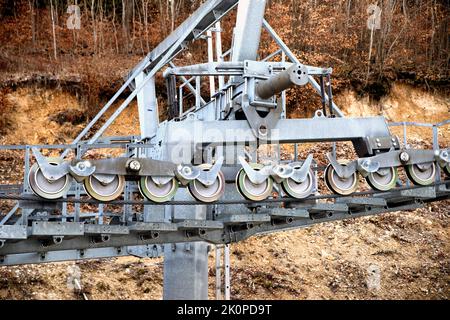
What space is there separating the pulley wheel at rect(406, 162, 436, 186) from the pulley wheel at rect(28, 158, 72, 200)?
6.66 metres

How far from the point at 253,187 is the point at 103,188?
2581 millimetres

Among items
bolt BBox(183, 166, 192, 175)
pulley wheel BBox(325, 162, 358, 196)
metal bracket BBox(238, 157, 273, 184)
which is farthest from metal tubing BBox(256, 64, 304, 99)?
bolt BBox(183, 166, 192, 175)

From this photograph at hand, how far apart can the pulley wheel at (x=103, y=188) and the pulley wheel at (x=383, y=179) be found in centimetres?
476

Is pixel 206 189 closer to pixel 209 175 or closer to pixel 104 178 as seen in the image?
pixel 209 175

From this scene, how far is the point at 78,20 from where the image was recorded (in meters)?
30.2

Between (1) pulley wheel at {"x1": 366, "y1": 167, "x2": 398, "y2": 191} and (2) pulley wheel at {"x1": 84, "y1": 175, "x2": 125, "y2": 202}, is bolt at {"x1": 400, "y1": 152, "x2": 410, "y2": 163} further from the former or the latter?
(2) pulley wheel at {"x1": 84, "y1": 175, "x2": 125, "y2": 202}

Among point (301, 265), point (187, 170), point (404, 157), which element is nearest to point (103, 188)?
point (187, 170)

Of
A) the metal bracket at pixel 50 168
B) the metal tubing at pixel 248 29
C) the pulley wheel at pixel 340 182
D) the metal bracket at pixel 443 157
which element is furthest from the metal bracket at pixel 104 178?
the metal bracket at pixel 443 157

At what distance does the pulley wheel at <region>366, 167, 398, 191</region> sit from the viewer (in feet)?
46.8

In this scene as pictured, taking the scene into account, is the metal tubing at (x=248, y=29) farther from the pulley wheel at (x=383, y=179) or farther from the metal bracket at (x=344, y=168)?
the pulley wheel at (x=383, y=179)

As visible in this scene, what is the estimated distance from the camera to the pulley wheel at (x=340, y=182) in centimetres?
1391

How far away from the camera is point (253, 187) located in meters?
13.1

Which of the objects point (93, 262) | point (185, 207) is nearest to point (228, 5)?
point (185, 207)

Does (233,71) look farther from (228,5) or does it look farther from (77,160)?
(77,160)
